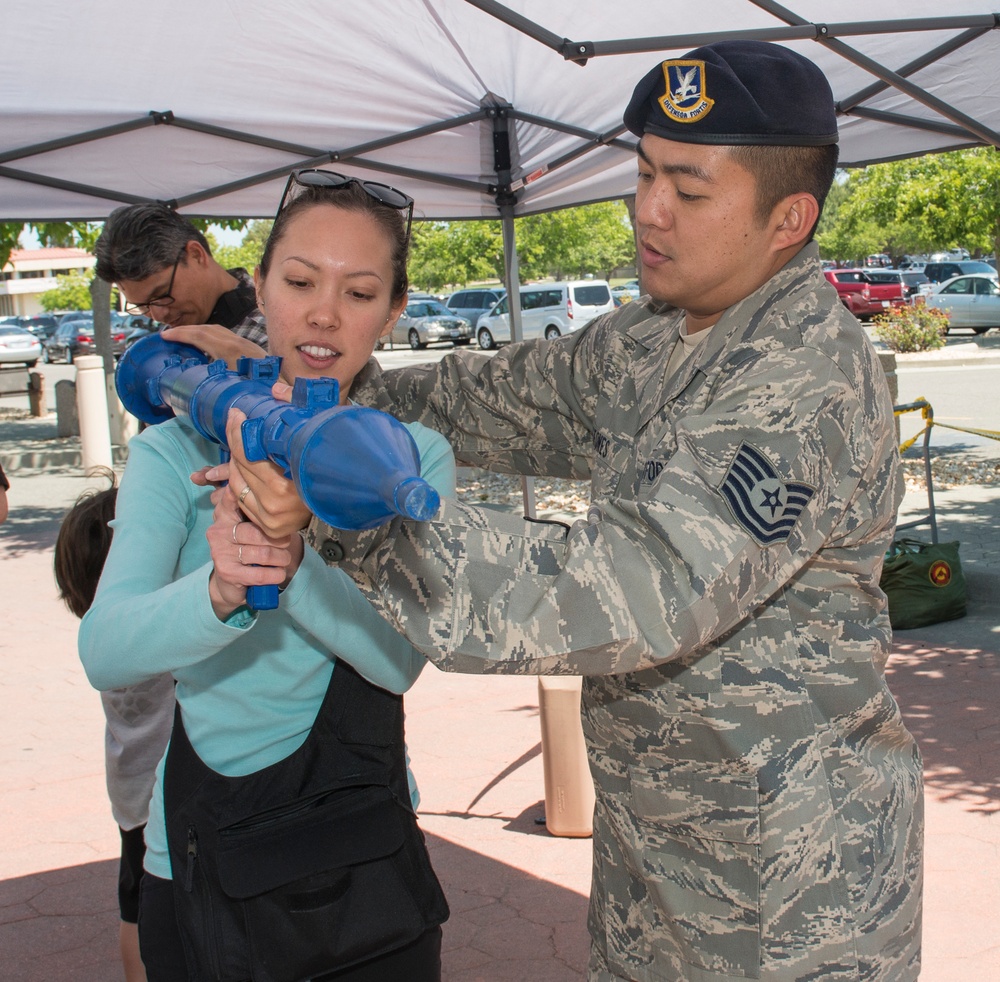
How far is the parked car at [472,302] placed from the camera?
35969mm

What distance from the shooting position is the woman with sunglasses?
5.23 ft

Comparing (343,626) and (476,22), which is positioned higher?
(476,22)

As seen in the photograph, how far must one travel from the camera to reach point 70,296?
182ft

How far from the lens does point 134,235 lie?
11.3 feet

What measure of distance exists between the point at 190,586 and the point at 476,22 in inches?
121

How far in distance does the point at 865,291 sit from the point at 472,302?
12170 millimetres

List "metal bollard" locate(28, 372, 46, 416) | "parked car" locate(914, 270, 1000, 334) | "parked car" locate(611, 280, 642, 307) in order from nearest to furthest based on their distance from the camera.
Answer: "metal bollard" locate(28, 372, 46, 416), "parked car" locate(914, 270, 1000, 334), "parked car" locate(611, 280, 642, 307)

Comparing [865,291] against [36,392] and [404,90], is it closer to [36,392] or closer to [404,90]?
[36,392]

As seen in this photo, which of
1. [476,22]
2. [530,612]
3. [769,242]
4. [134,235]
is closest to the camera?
[530,612]

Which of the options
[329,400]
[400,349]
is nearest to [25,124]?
[329,400]

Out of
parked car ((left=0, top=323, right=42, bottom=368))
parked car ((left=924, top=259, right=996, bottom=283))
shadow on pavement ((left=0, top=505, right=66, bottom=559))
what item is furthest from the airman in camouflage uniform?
A: parked car ((left=924, top=259, right=996, bottom=283))

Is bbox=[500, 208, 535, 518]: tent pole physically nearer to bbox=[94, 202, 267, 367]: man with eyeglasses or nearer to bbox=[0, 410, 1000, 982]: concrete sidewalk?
bbox=[0, 410, 1000, 982]: concrete sidewalk

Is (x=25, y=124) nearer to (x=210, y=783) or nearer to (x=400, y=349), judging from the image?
(x=210, y=783)

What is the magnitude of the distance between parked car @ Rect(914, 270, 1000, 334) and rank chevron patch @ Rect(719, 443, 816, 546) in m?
27.2
